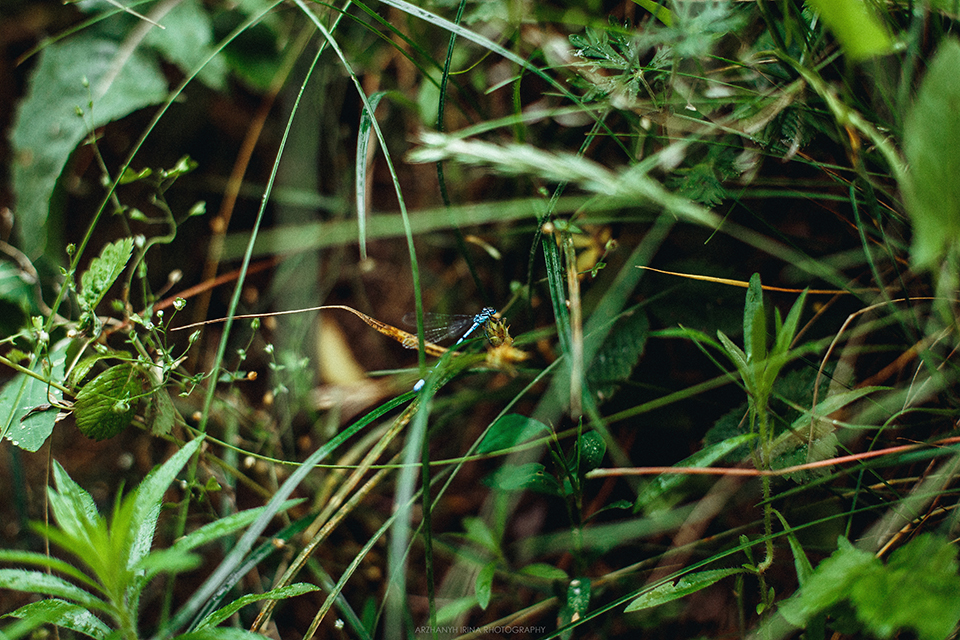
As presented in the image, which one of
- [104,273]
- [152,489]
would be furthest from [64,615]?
[104,273]

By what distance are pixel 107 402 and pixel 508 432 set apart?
0.60m

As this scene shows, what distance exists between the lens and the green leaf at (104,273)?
0.81m

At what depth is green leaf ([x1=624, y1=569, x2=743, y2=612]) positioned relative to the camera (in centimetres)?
69

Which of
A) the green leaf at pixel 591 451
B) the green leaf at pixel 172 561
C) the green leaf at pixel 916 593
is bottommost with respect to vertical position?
the green leaf at pixel 591 451

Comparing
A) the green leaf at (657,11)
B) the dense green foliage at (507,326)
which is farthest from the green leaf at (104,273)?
the green leaf at (657,11)

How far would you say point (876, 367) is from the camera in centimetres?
92

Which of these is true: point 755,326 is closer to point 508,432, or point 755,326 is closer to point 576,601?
point 508,432

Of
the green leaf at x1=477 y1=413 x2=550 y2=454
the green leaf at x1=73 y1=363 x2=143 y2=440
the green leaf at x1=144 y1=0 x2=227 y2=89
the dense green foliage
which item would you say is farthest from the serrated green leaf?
the green leaf at x1=477 y1=413 x2=550 y2=454

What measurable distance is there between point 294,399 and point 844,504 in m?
1.11

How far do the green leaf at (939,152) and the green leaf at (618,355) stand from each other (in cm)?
49

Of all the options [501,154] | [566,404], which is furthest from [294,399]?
[501,154]

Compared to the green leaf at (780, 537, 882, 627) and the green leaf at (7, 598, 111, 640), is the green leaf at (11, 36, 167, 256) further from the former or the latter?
the green leaf at (780, 537, 882, 627)

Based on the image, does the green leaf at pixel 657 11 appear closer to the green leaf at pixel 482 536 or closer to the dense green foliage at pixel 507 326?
the dense green foliage at pixel 507 326

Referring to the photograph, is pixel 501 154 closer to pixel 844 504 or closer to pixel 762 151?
pixel 762 151
